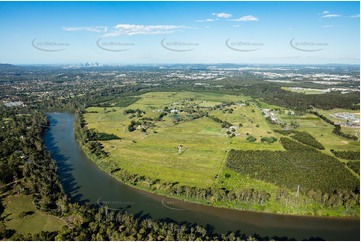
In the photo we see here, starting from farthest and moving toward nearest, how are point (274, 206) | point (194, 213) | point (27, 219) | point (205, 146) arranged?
point (205, 146) < point (274, 206) < point (194, 213) < point (27, 219)

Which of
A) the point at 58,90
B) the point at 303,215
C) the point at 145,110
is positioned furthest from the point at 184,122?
the point at 58,90

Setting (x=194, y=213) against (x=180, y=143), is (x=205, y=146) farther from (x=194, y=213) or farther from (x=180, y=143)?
(x=194, y=213)

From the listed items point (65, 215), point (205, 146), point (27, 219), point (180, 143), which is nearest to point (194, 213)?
point (65, 215)

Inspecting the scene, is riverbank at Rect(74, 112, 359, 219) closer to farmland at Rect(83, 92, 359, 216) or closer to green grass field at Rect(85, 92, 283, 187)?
A: farmland at Rect(83, 92, 359, 216)

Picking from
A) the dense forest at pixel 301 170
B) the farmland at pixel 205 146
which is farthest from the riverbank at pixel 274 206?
the dense forest at pixel 301 170

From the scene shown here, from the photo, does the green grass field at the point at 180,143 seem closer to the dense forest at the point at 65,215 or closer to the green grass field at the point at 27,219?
the dense forest at the point at 65,215

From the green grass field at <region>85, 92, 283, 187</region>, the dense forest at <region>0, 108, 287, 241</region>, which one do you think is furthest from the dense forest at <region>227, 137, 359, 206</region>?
the dense forest at <region>0, 108, 287, 241</region>
